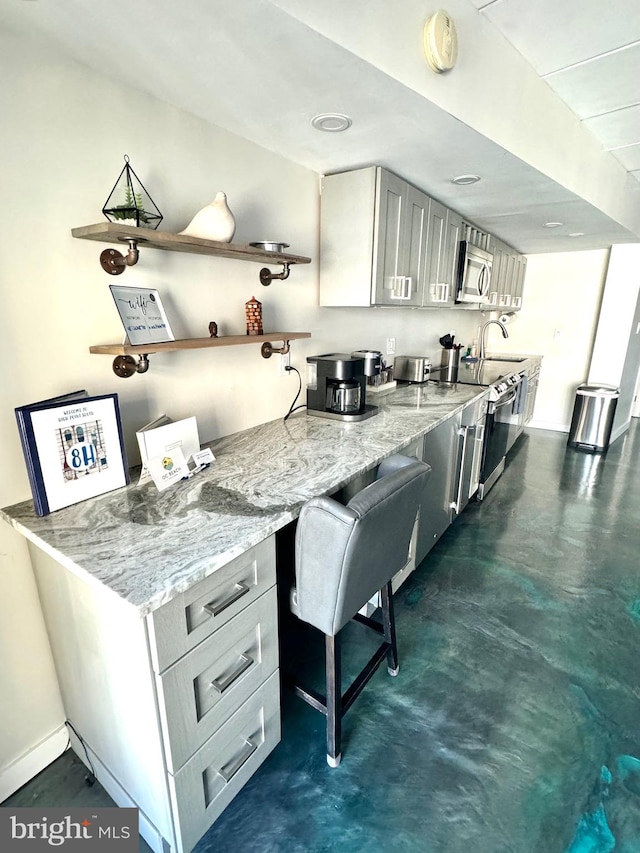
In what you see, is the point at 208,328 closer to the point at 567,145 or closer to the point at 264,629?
the point at 264,629

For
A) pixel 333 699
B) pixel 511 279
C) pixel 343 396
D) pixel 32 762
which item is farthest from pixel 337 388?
pixel 511 279

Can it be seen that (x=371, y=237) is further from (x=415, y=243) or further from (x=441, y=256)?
(x=441, y=256)

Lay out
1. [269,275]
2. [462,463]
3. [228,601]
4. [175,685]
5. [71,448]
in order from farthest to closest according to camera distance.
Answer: [462,463]
[269,275]
[71,448]
[228,601]
[175,685]

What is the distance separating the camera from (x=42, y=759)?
1392mm

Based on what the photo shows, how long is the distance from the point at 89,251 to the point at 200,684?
50.7 inches

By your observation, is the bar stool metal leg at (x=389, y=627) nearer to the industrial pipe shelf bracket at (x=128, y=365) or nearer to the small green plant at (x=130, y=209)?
the industrial pipe shelf bracket at (x=128, y=365)

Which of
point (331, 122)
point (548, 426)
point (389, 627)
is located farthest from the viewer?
point (548, 426)

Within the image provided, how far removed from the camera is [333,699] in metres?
1.36

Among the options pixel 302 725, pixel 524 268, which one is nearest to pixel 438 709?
pixel 302 725

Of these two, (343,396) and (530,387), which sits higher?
(343,396)

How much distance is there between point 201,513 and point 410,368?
2328 mm

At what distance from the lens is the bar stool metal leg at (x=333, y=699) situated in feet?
4.40

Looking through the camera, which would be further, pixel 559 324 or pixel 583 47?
pixel 559 324

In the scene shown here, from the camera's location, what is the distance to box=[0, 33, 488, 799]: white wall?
1.18 metres
